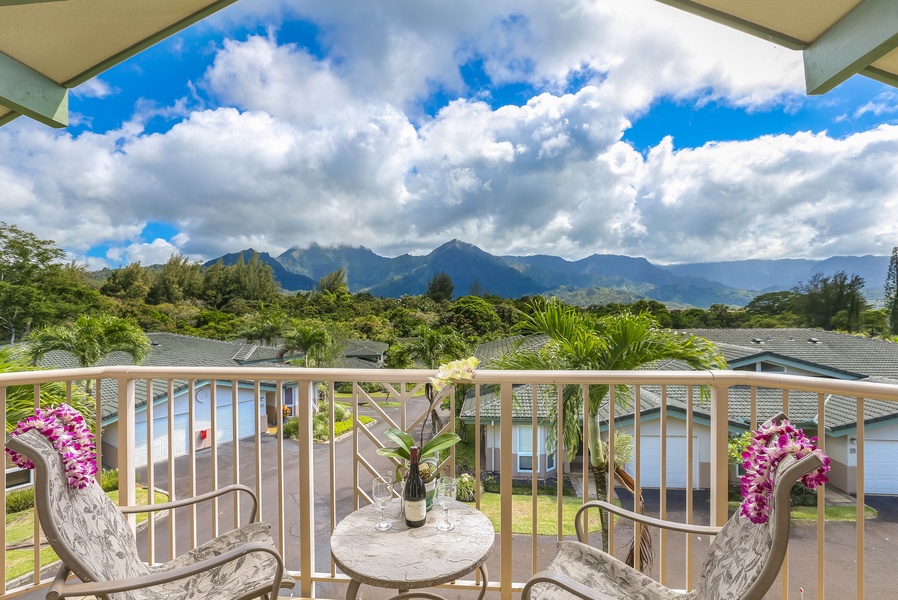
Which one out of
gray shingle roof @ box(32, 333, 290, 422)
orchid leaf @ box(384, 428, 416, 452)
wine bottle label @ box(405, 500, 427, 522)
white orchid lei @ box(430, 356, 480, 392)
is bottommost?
gray shingle roof @ box(32, 333, 290, 422)

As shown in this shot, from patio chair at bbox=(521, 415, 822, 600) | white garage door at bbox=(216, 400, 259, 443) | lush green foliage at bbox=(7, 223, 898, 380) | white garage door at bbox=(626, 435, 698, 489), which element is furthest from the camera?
white garage door at bbox=(216, 400, 259, 443)

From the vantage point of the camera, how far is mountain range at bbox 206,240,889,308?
37.8ft

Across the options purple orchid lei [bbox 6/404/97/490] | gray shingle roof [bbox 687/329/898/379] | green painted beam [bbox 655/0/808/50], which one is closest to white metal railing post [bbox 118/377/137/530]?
purple orchid lei [bbox 6/404/97/490]

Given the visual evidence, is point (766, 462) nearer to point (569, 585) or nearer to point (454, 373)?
point (569, 585)

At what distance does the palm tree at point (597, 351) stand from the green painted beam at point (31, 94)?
2.94m

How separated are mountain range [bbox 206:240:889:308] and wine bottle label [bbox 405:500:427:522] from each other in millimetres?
9063

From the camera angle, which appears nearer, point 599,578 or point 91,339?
point 599,578

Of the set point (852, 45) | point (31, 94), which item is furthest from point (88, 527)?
point (852, 45)

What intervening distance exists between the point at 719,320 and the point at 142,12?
1229 cm

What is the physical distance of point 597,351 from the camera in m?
2.86

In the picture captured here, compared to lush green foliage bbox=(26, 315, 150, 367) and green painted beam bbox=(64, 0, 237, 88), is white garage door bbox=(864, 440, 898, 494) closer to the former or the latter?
green painted beam bbox=(64, 0, 237, 88)

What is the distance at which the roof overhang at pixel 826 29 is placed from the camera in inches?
53.9

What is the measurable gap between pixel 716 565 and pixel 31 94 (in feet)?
11.2

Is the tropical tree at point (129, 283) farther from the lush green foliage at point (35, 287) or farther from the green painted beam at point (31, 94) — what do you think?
the green painted beam at point (31, 94)
